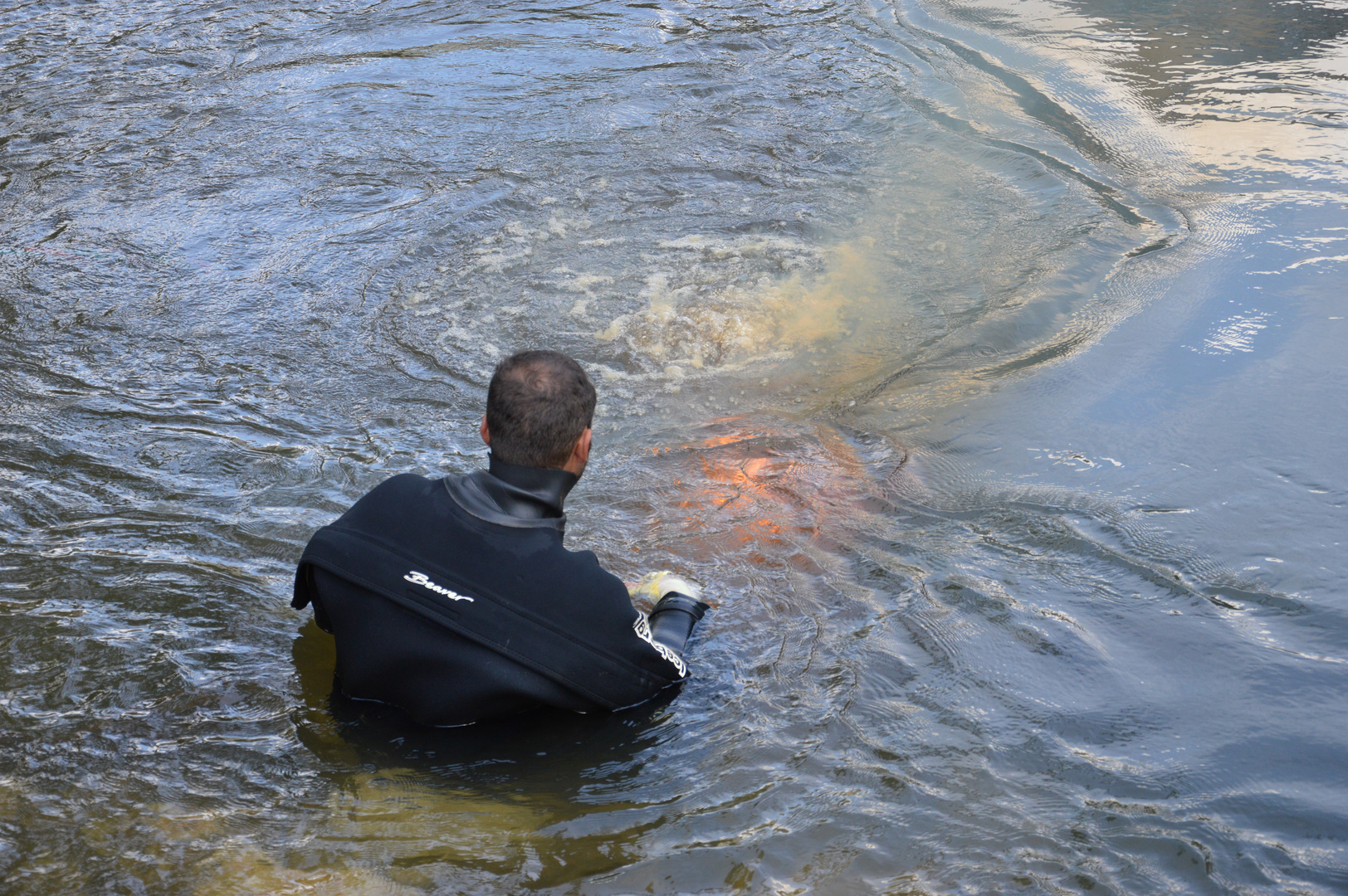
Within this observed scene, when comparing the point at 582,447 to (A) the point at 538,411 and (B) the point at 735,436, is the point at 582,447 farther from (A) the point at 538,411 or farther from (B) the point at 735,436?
(B) the point at 735,436

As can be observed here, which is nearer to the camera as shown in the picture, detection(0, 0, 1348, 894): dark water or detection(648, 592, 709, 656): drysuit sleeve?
detection(0, 0, 1348, 894): dark water

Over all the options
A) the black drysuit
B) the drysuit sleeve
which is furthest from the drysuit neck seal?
the drysuit sleeve

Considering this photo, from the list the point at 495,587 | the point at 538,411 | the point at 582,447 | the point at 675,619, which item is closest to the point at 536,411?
the point at 538,411

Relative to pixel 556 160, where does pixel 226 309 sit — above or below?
below

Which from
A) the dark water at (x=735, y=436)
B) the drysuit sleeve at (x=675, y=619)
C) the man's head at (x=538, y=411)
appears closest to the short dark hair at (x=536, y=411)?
the man's head at (x=538, y=411)

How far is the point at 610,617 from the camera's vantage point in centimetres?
275

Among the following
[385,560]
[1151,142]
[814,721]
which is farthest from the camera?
[1151,142]

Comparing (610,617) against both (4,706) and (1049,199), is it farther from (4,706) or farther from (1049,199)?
(1049,199)

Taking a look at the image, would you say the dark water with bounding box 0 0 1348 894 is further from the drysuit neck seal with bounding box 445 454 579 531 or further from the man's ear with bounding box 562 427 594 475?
the man's ear with bounding box 562 427 594 475

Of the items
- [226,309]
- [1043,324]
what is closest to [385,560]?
[226,309]

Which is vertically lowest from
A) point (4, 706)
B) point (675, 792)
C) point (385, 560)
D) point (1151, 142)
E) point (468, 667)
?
point (675, 792)

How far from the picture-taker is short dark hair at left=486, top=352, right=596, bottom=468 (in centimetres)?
281

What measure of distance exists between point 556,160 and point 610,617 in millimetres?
5980

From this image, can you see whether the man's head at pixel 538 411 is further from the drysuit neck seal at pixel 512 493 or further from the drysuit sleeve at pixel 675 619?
the drysuit sleeve at pixel 675 619
